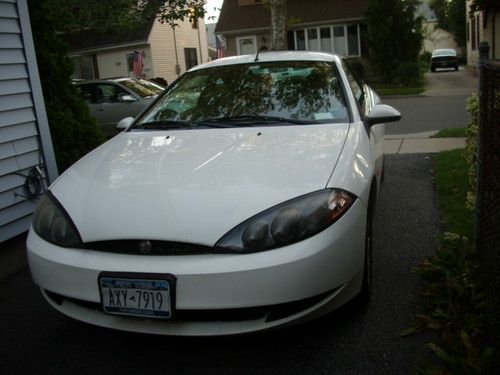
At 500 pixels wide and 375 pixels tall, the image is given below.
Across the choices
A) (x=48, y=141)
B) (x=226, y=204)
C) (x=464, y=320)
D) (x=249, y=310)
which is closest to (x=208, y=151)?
(x=226, y=204)

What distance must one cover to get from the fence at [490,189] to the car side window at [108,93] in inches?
387

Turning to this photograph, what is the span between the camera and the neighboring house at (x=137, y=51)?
90.0ft

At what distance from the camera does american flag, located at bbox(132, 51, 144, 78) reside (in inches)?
991

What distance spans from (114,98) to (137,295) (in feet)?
33.7

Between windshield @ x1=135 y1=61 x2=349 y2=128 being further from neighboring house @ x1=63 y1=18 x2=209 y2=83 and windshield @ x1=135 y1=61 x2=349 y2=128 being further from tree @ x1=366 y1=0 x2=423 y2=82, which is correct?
neighboring house @ x1=63 y1=18 x2=209 y2=83

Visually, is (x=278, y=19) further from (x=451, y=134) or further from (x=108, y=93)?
(x=451, y=134)

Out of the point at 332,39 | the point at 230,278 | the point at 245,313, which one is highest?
the point at 332,39

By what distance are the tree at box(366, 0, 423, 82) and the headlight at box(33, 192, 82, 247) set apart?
19.5 meters

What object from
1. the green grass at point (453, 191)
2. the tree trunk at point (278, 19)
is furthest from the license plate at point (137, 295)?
the tree trunk at point (278, 19)

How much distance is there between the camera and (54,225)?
2734mm

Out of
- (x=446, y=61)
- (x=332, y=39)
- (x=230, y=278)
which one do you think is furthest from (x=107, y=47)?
(x=230, y=278)

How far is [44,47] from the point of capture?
526cm

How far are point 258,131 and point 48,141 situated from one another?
2.28 m

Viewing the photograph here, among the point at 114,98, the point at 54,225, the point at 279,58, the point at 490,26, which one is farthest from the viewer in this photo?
the point at 490,26
